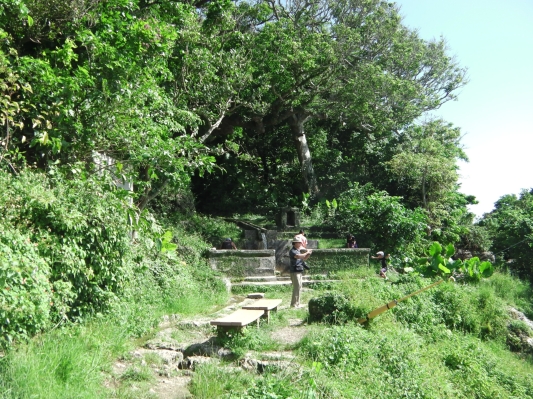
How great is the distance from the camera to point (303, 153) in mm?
24562

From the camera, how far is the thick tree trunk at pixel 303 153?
24.1 meters

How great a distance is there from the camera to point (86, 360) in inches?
224

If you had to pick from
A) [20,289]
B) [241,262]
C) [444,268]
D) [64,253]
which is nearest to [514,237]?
[444,268]

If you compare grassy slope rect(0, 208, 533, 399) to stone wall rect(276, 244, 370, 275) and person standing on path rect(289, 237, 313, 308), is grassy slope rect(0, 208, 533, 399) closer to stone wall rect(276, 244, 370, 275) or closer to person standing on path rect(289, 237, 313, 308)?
person standing on path rect(289, 237, 313, 308)

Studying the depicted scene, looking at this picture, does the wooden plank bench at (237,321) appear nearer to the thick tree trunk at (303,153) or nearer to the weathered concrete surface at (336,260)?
the weathered concrete surface at (336,260)

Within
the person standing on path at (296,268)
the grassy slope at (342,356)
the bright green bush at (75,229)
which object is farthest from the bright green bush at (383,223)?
the bright green bush at (75,229)

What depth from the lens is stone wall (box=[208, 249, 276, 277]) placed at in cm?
1445

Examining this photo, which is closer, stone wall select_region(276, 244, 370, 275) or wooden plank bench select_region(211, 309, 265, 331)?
wooden plank bench select_region(211, 309, 265, 331)

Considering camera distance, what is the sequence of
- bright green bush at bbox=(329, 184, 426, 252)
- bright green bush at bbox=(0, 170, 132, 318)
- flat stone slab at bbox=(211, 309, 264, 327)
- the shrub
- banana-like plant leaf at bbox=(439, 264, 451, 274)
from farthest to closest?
1. bright green bush at bbox=(329, 184, 426, 252)
2. banana-like plant leaf at bbox=(439, 264, 451, 274)
3. the shrub
4. flat stone slab at bbox=(211, 309, 264, 327)
5. bright green bush at bbox=(0, 170, 132, 318)

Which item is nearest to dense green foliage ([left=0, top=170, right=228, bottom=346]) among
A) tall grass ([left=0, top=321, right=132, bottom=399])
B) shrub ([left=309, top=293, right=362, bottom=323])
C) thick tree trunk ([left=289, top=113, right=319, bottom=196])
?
tall grass ([left=0, top=321, right=132, bottom=399])

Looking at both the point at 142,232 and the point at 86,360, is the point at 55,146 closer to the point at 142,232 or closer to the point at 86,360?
the point at 142,232

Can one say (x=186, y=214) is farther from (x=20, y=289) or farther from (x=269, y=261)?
(x=20, y=289)

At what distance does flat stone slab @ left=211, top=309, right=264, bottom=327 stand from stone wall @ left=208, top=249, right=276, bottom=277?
5.93 meters

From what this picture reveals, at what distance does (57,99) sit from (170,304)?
13.6 feet
